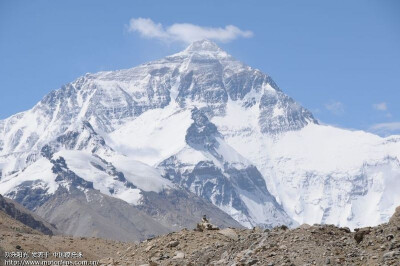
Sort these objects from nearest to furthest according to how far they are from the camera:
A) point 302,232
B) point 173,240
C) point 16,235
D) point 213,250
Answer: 1. point 302,232
2. point 213,250
3. point 173,240
4. point 16,235

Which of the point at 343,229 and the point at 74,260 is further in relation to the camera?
the point at 74,260

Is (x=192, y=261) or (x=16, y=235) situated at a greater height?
(x=16, y=235)

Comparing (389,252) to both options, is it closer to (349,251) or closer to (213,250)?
(349,251)

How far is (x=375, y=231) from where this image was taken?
3231cm

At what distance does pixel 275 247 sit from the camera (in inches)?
1267

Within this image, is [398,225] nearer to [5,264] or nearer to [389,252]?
[389,252]

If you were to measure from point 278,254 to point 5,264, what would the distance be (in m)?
15.5

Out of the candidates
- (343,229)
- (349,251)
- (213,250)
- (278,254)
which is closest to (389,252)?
(349,251)

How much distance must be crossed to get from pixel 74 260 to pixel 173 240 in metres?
8.31

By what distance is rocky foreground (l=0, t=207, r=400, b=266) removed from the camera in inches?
1180

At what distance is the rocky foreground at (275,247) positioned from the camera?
30.0 meters

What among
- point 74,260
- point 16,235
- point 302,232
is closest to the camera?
point 302,232

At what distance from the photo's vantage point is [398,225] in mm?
32312

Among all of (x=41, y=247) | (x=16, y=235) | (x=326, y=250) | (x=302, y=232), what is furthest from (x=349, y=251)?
(x=16, y=235)
